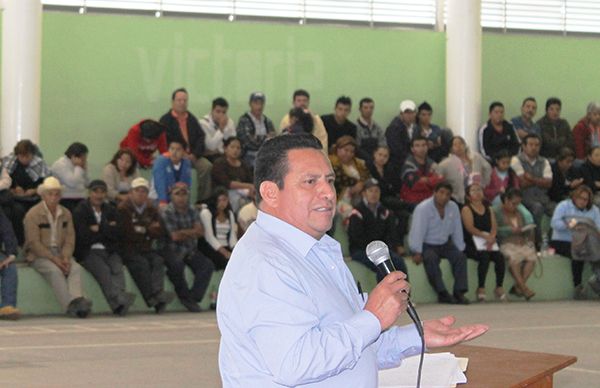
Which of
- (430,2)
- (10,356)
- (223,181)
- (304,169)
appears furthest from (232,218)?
(304,169)

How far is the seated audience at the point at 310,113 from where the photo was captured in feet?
56.2

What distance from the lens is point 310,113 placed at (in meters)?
17.2

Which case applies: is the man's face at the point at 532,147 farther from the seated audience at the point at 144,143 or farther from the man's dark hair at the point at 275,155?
the man's dark hair at the point at 275,155

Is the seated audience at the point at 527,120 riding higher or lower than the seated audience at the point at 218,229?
higher

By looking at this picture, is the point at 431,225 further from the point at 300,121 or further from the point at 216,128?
the point at 216,128

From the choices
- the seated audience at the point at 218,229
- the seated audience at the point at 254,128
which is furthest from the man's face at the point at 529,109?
the seated audience at the point at 218,229

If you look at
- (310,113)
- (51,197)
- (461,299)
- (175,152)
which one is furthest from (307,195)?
(310,113)

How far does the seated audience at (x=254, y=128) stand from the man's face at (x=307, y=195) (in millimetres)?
13247

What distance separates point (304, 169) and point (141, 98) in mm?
14914

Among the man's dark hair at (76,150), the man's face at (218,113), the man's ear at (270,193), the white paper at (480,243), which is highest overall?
the man's face at (218,113)

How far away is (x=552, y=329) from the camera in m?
13.3

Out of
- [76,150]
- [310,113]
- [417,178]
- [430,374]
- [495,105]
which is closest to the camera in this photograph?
[430,374]

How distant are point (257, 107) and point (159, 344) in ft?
21.0

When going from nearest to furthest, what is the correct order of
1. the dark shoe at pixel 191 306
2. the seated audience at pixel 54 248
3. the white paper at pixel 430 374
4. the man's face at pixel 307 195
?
1. the man's face at pixel 307 195
2. the white paper at pixel 430 374
3. the seated audience at pixel 54 248
4. the dark shoe at pixel 191 306
